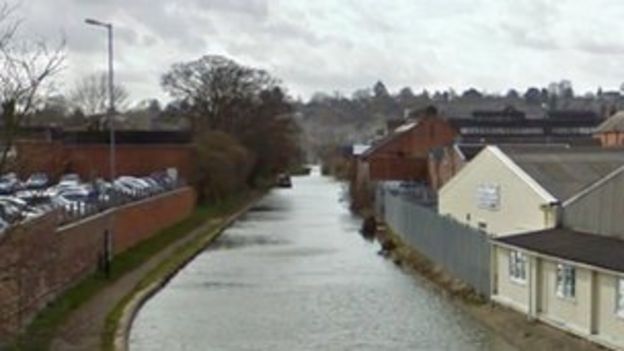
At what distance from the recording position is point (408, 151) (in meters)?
79.3

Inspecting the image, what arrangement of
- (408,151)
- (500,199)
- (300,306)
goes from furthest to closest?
(408,151), (500,199), (300,306)

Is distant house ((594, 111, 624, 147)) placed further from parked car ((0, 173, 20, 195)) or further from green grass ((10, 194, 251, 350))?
parked car ((0, 173, 20, 195))

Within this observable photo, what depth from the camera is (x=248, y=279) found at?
123ft

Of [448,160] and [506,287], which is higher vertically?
[448,160]

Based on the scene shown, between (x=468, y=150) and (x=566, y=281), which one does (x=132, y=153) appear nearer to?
(x=468, y=150)

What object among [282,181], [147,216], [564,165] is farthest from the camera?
[282,181]

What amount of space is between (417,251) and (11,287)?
23.6 meters

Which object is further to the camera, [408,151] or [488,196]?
[408,151]

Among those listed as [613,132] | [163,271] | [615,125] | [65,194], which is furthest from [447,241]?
[615,125]

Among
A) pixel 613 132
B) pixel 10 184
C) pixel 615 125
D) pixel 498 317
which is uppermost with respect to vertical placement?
pixel 615 125

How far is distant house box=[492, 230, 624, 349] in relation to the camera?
21.4 meters

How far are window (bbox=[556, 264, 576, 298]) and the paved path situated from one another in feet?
31.8

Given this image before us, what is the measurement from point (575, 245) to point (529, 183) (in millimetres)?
5893

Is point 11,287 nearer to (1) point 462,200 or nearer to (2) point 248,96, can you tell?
(1) point 462,200
